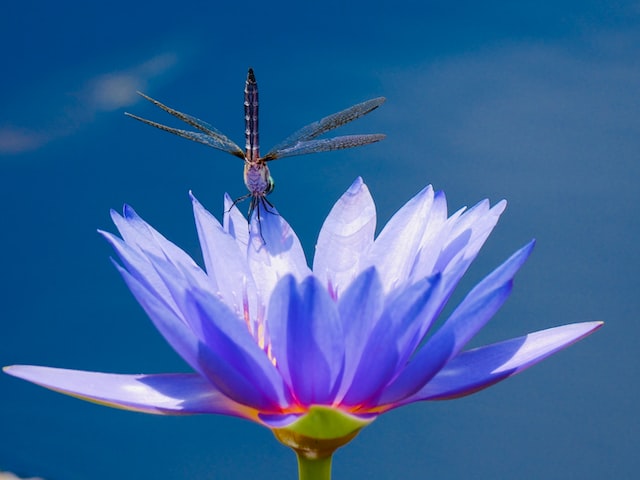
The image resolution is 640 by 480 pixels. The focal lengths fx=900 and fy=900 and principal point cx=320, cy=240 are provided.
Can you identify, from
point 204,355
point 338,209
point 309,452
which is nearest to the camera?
point 204,355

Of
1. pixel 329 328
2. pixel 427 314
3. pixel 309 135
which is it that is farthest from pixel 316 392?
pixel 309 135

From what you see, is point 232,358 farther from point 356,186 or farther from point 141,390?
point 356,186

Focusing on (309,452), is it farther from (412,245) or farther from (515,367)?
(412,245)

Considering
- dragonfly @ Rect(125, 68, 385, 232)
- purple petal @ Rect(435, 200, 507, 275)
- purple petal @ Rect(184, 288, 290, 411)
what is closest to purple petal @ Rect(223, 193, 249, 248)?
dragonfly @ Rect(125, 68, 385, 232)

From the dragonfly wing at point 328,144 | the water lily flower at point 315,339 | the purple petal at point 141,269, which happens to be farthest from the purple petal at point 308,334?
the dragonfly wing at point 328,144

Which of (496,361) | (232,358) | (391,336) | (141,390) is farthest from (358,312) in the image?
(141,390)

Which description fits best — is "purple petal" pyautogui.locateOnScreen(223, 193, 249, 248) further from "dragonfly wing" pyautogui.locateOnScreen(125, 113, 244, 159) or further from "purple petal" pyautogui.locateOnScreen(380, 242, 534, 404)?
"purple petal" pyautogui.locateOnScreen(380, 242, 534, 404)

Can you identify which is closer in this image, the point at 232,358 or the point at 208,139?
the point at 232,358
